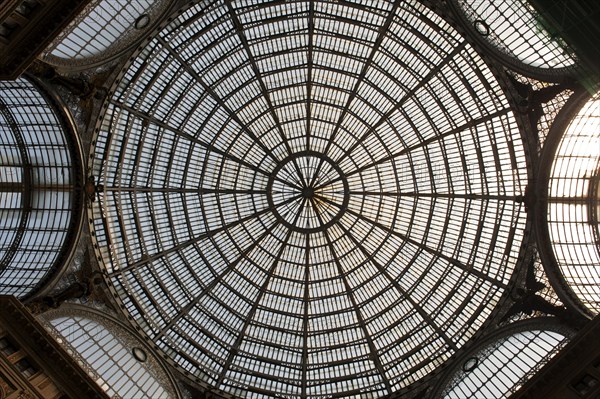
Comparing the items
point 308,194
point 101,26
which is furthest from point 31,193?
point 308,194

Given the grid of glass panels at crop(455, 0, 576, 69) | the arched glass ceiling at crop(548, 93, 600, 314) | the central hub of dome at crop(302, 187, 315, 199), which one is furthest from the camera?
the central hub of dome at crop(302, 187, 315, 199)

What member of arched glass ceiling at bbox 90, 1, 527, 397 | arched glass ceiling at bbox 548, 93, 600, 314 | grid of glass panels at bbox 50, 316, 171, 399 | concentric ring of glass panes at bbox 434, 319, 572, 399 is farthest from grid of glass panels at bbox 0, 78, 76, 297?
arched glass ceiling at bbox 548, 93, 600, 314

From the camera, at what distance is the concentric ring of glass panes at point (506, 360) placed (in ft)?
96.4

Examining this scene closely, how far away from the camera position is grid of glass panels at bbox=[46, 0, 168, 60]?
27.7 metres

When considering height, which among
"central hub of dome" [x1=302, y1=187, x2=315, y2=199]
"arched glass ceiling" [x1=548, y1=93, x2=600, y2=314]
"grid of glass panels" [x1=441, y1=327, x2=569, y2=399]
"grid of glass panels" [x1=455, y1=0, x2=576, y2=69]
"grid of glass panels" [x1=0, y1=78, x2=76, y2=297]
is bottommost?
"grid of glass panels" [x1=441, y1=327, x2=569, y2=399]

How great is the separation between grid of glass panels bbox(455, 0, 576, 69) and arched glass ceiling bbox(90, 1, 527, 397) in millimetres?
2830

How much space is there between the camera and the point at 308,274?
4269 cm

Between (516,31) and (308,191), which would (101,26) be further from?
(516,31)

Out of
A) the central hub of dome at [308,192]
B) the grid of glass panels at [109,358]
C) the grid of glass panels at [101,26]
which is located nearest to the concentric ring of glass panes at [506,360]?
the central hub of dome at [308,192]

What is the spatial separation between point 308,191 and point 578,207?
1920cm

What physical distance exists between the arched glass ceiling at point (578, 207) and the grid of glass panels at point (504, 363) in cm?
320

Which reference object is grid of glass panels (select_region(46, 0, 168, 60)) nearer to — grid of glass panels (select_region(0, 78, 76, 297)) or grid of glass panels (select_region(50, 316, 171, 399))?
grid of glass panels (select_region(0, 78, 76, 297))

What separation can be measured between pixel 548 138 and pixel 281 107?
64.9 ft

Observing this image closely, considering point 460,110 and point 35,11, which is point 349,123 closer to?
point 460,110
